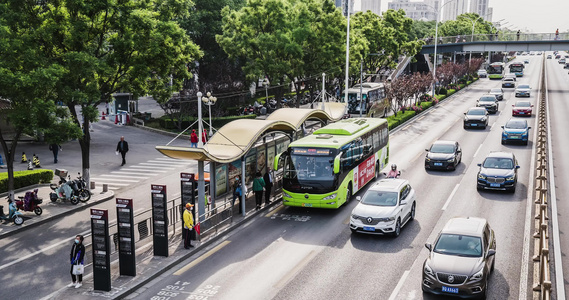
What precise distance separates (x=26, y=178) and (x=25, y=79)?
8868 millimetres

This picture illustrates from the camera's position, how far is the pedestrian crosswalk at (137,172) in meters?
31.6

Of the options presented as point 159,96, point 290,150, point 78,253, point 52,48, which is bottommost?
point 78,253

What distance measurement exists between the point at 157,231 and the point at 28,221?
777 cm

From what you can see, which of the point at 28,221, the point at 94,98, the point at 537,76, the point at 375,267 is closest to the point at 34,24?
the point at 94,98

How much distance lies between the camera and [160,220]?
62.8ft

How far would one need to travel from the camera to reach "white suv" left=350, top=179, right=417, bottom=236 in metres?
20.9

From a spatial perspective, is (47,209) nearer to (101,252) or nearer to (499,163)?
(101,252)

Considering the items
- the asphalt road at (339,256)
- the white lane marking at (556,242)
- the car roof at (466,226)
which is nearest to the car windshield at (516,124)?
the white lane marking at (556,242)

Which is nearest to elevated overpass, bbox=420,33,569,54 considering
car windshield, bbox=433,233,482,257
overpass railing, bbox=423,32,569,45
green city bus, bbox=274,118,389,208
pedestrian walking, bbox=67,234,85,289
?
overpass railing, bbox=423,32,569,45

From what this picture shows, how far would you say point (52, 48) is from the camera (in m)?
26.2

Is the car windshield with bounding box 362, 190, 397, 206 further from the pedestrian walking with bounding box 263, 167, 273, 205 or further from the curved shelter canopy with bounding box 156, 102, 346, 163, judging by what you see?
the pedestrian walking with bounding box 263, 167, 273, 205

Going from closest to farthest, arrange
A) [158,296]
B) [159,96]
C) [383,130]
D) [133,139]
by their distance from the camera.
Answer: [158,296]
[159,96]
[383,130]
[133,139]

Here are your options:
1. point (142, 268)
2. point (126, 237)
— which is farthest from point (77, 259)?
point (142, 268)

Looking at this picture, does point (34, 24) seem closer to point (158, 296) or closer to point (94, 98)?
point (94, 98)
